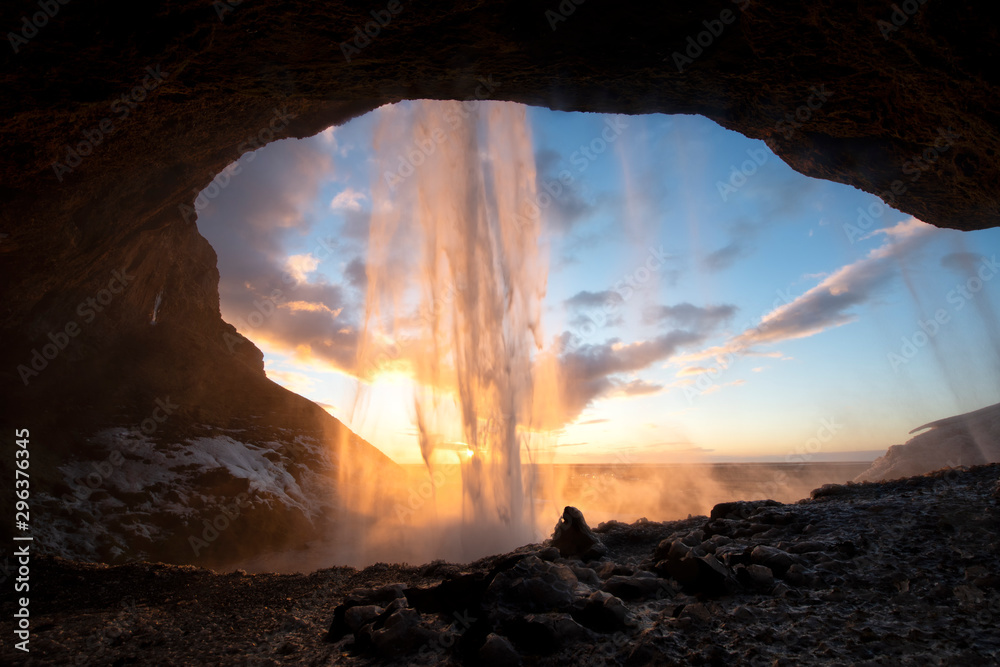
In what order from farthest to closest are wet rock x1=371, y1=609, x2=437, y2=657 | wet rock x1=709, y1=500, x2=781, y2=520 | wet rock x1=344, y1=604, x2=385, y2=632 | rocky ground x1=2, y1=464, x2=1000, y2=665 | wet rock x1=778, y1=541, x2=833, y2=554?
1. wet rock x1=709, y1=500, x2=781, y2=520
2. wet rock x1=778, y1=541, x2=833, y2=554
3. wet rock x1=344, y1=604, x2=385, y2=632
4. wet rock x1=371, y1=609, x2=437, y2=657
5. rocky ground x1=2, y1=464, x2=1000, y2=665

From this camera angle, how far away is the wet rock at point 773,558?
4.47 m

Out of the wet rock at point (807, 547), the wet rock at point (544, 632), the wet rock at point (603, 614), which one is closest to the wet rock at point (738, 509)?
the wet rock at point (807, 547)

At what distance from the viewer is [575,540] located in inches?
258

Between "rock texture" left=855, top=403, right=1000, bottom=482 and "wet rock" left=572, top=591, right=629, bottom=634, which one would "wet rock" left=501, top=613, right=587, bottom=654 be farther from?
"rock texture" left=855, top=403, right=1000, bottom=482

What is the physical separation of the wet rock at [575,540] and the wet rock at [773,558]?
2.30 metres

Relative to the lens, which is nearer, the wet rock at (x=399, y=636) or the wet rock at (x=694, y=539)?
the wet rock at (x=399, y=636)

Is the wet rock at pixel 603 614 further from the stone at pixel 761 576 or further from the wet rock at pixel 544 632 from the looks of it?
the stone at pixel 761 576

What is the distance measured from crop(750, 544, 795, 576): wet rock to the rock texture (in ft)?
86.6

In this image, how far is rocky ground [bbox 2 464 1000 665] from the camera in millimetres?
3230

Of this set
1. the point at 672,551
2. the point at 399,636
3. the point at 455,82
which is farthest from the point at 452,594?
the point at 455,82

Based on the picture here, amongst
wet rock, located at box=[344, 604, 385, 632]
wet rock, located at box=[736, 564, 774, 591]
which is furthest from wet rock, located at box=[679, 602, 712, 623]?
wet rock, located at box=[344, 604, 385, 632]

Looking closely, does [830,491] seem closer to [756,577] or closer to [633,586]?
[756,577]

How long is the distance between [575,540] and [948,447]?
2925 centimetres

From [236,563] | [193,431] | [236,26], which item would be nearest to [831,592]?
[236,26]
